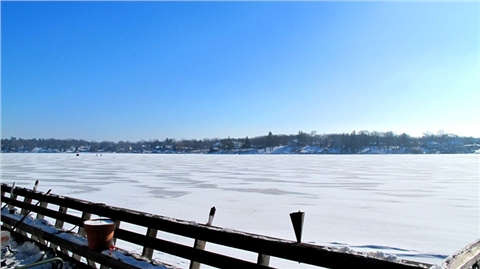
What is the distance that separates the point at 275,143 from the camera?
137375 millimetres

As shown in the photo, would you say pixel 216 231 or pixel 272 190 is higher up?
pixel 216 231

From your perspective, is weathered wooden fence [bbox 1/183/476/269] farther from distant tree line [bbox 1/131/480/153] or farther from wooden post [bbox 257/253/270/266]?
distant tree line [bbox 1/131/480/153]

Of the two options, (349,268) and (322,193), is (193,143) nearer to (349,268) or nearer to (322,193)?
(322,193)

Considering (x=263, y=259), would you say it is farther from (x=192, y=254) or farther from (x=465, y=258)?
(x=465, y=258)

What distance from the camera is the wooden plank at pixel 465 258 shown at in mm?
1997

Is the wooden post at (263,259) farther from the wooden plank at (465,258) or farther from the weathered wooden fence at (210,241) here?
the wooden plank at (465,258)

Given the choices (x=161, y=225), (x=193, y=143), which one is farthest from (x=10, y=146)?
(x=161, y=225)

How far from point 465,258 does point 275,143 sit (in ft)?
446

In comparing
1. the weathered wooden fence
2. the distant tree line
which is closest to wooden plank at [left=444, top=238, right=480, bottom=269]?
the weathered wooden fence

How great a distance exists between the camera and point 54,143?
15088cm

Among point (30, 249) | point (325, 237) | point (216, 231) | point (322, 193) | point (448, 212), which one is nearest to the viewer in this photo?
point (216, 231)

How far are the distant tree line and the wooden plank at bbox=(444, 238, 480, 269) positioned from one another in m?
126

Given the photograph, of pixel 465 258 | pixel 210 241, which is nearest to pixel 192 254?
pixel 210 241

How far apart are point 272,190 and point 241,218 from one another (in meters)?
6.25
